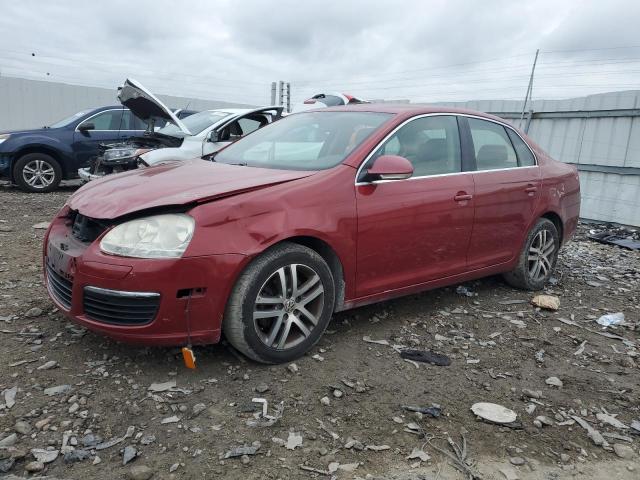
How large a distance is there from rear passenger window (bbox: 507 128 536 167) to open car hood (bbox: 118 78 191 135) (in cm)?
469

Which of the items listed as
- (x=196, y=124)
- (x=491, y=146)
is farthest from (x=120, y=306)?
(x=196, y=124)

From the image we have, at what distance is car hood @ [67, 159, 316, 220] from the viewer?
9.34 feet

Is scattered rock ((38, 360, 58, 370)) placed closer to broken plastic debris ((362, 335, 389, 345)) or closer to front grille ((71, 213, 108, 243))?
front grille ((71, 213, 108, 243))

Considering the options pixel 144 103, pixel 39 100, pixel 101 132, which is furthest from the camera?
pixel 39 100

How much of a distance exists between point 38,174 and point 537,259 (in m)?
8.41

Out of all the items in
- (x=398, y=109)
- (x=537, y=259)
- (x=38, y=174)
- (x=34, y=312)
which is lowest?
(x=34, y=312)

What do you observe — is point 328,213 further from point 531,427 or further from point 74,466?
point 74,466

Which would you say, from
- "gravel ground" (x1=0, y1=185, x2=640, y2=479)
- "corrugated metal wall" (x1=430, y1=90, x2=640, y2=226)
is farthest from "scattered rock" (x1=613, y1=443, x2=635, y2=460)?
"corrugated metal wall" (x1=430, y1=90, x2=640, y2=226)

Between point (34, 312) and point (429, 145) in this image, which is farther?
point (429, 145)

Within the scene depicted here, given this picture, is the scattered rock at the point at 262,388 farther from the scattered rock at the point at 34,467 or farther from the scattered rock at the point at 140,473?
the scattered rock at the point at 34,467

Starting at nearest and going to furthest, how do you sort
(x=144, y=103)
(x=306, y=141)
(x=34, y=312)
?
(x=34, y=312)
(x=306, y=141)
(x=144, y=103)

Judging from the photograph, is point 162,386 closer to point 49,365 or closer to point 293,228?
point 49,365

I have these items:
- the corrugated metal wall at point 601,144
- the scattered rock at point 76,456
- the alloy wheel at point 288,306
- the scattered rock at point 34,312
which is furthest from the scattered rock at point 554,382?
the corrugated metal wall at point 601,144

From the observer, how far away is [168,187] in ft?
9.99
